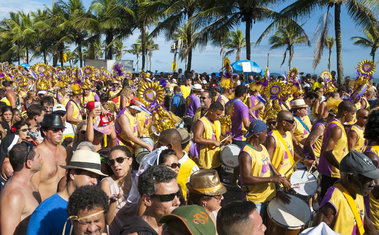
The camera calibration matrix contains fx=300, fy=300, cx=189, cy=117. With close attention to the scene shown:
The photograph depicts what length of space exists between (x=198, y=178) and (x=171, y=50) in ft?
94.8

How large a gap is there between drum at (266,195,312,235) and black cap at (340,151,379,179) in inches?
39.3

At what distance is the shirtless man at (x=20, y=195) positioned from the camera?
8.54 feet

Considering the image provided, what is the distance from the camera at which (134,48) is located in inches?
3088

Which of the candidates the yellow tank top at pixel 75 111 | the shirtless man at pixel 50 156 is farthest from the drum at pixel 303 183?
the yellow tank top at pixel 75 111

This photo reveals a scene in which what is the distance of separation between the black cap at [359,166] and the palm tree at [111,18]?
81.8 feet

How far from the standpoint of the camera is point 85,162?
2.86m

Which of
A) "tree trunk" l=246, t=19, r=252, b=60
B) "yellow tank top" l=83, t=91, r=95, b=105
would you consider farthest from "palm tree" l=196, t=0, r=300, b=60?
"yellow tank top" l=83, t=91, r=95, b=105

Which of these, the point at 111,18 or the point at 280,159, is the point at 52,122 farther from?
the point at 111,18

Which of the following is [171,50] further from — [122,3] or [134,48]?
[134,48]

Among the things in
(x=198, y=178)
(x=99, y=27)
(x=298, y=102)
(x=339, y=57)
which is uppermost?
(x=99, y=27)

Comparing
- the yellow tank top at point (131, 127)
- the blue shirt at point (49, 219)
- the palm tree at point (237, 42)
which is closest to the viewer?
the blue shirt at point (49, 219)

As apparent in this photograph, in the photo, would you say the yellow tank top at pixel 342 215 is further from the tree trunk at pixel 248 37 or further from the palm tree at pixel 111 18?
the palm tree at pixel 111 18

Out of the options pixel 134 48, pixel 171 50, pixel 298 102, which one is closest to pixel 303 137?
pixel 298 102

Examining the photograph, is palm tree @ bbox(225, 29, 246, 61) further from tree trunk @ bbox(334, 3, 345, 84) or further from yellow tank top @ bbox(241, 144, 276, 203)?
yellow tank top @ bbox(241, 144, 276, 203)
